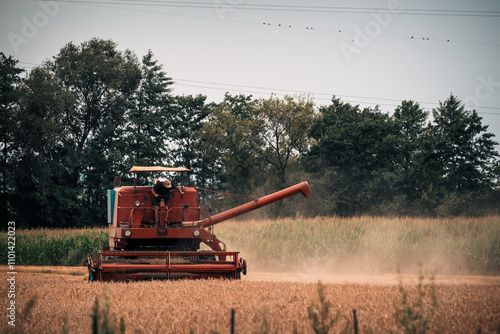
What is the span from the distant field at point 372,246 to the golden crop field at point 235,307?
8980 millimetres

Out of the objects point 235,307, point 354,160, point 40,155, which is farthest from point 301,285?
point 354,160

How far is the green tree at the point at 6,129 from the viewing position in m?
48.0

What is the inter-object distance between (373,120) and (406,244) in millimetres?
33489

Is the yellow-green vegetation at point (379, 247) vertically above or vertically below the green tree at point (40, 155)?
below

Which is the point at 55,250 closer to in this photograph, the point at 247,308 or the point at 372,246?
the point at 372,246

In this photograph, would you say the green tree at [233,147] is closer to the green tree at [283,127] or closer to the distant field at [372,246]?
the green tree at [283,127]

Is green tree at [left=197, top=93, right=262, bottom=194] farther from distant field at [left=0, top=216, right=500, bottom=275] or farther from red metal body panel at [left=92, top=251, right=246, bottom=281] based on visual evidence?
red metal body panel at [left=92, top=251, right=246, bottom=281]

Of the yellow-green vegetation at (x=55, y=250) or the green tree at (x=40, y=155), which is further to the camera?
the green tree at (x=40, y=155)

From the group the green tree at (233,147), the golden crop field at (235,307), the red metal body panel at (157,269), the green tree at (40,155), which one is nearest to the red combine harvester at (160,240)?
the red metal body panel at (157,269)

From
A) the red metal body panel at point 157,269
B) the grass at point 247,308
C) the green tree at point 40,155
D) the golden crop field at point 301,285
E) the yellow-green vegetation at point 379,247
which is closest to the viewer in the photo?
the grass at point 247,308

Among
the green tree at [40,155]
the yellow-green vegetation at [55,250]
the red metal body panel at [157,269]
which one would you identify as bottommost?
the yellow-green vegetation at [55,250]

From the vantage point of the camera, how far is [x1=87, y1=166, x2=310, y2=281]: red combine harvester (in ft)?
43.7

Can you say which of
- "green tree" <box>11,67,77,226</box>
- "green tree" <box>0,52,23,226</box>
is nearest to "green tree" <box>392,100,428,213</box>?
"green tree" <box>11,67,77,226</box>

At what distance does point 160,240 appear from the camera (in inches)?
594
